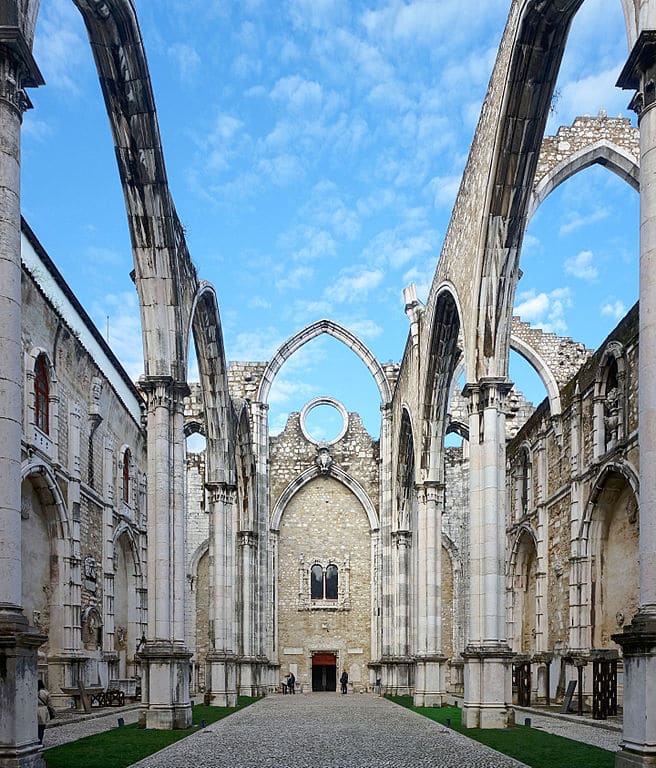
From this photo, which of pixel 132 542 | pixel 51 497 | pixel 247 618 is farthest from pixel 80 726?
pixel 247 618

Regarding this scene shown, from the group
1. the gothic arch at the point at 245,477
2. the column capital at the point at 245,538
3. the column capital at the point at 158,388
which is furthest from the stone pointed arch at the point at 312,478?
the column capital at the point at 158,388

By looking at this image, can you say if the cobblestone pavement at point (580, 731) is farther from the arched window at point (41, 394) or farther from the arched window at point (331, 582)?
the arched window at point (331, 582)

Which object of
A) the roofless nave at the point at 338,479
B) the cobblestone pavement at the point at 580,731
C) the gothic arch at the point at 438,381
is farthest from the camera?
the gothic arch at the point at 438,381

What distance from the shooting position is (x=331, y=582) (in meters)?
35.4

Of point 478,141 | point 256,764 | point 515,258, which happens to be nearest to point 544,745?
point 256,764

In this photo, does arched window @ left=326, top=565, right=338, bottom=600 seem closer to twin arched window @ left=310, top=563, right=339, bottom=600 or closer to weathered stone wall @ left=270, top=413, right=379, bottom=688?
twin arched window @ left=310, top=563, right=339, bottom=600

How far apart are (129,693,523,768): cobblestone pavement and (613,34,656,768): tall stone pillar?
11.1 feet

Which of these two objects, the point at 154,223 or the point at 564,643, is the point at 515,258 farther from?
the point at 564,643

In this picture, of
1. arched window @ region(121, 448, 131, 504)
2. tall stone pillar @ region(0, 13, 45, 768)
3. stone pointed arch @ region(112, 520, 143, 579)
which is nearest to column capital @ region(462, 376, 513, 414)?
tall stone pillar @ region(0, 13, 45, 768)

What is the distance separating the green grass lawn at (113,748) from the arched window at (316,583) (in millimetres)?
18744

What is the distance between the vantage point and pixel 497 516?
51.4ft

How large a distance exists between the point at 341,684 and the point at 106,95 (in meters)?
24.3

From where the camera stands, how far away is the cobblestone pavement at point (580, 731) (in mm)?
13110

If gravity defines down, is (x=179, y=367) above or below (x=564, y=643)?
above
